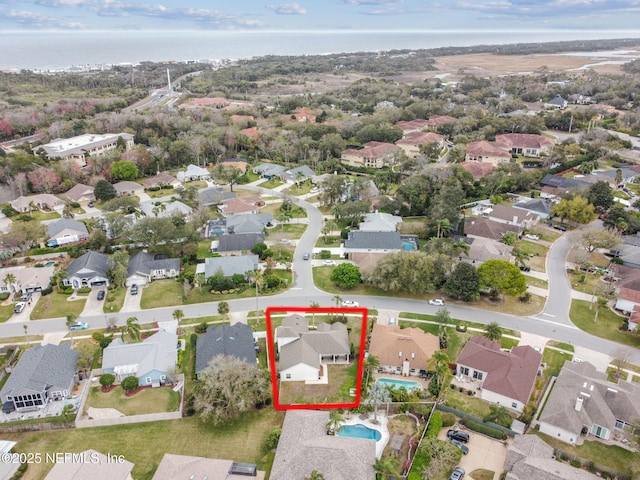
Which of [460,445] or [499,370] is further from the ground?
[499,370]

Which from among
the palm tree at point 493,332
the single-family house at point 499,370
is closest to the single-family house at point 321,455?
the single-family house at point 499,370

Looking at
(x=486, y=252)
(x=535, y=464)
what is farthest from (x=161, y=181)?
(x=535, y=464)

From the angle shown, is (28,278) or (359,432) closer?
(359,432)

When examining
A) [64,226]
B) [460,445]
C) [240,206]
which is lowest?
[460,445]

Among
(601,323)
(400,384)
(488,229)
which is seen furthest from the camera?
(488,229)

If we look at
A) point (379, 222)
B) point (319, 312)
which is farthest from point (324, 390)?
point (379, 222)

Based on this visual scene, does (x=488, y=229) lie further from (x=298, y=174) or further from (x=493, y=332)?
(x=298, y=174)

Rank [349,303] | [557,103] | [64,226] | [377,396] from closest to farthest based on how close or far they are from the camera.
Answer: [377,396] → [349,303] → [64,226] → [557,103]
